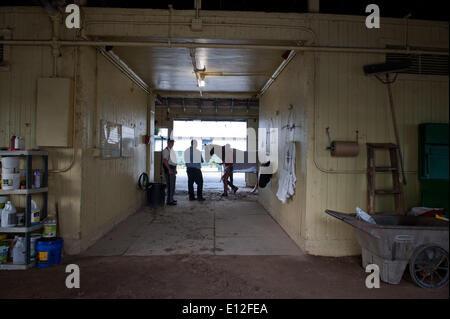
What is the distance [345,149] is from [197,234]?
9.17ft

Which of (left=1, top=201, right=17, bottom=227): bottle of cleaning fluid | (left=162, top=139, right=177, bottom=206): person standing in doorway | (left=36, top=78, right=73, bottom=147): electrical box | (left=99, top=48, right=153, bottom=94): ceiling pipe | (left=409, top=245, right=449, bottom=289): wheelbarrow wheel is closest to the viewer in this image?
(left=409, top=245, right=449, bottom=289): wheelbarrow wheel

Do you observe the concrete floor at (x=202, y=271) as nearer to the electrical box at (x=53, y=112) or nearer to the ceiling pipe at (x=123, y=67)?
the electrical box at (x=53, y=112)

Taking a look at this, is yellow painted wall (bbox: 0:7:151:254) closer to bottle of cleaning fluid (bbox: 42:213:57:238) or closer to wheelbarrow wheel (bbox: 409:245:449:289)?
bottle of cleaning fluid (bbox: 42:213:57:238)

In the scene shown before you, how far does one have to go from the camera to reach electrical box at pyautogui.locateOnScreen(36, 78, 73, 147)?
3732 millimetres

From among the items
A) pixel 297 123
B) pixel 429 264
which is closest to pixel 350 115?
pixel 297 123

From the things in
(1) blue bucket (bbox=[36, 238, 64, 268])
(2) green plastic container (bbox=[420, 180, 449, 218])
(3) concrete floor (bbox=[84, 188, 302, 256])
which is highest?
(2) green plastic container (bbox=[420, 180, 449, 218])

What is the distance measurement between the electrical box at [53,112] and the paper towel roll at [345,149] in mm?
3654

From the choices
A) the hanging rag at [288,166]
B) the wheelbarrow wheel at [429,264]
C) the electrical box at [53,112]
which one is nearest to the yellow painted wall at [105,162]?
the electrical box at [53,112]

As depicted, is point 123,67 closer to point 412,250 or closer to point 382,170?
point 382,170

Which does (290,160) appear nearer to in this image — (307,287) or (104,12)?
(307,287)

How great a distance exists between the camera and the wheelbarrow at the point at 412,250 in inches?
119

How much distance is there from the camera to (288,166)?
4809 millimetres

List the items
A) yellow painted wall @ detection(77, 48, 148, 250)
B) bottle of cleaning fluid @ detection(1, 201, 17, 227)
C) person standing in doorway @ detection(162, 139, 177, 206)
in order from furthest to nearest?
1. person standing in doorway @ detection(162, 139, 177, 206)
2. yellow painted wall @ detection(77, 48, 148, 250)
3. bottle of cleaning fluid @ detection(1, 201, 17, 227)

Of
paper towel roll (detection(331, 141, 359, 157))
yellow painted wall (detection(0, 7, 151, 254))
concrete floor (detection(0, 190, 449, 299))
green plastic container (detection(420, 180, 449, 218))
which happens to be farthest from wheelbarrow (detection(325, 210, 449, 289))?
yellow painted wall (detection(0, 7, 151, 254))
